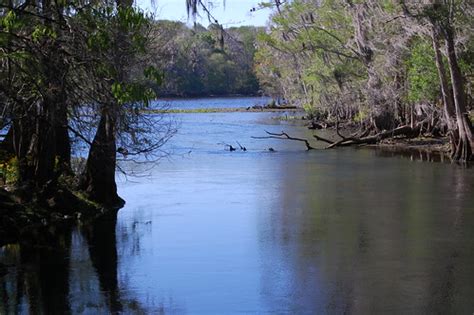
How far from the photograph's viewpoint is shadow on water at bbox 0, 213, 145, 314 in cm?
888

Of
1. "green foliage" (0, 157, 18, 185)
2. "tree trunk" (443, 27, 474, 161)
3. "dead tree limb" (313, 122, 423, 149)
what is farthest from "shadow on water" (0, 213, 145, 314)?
"dead tree limb" (313, 122, 423, 149)

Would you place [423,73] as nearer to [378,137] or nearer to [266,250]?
[378,137]

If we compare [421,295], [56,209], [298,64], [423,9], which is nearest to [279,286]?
[421,295]

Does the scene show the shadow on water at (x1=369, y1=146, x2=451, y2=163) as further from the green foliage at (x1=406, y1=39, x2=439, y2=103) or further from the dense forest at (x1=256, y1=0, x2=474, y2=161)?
the green foliage at (x1=406, y1=39, x2=439, y2=103)

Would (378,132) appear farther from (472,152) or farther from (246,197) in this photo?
(246,197)

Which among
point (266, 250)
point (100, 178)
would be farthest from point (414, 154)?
point (266, 250)

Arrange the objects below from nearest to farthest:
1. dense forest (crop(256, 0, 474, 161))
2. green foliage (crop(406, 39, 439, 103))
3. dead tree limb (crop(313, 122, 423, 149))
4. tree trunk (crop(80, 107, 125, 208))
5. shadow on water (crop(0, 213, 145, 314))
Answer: shadow on water (crop(0, 213, 145, 314))
tree trunk (crop(80, 107, 125, 208))
dense forest (crop(256, 0, 474, 161))
green foliage (crop(406, 39, 439, 103))
dead tree limb (crop(313, 122, 423, 149))

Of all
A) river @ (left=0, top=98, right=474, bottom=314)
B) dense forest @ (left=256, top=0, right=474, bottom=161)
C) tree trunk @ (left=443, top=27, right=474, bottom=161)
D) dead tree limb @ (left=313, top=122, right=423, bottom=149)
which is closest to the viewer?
river @ (left=0, top=98, right=474, bottom=314)

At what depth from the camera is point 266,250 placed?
12.1 meters

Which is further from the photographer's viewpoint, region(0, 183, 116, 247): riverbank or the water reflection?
region(0, 183, 116, 247): riverbank

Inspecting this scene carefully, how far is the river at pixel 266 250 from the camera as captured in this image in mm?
9047

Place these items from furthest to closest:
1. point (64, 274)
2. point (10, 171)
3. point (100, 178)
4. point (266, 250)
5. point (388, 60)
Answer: point (388, 60), point (100, 178), point (10, 171), point (266, 250), point (64, 274)

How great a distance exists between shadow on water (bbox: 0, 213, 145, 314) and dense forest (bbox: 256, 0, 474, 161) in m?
11.4

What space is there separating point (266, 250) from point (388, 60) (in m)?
18.0
